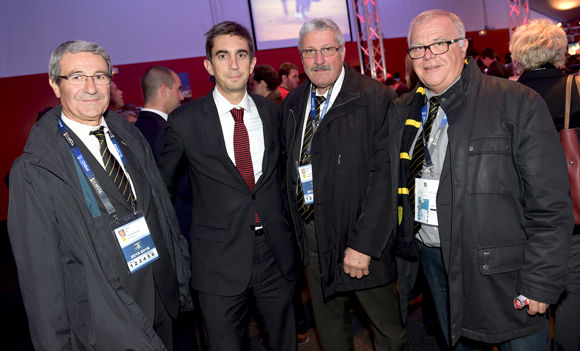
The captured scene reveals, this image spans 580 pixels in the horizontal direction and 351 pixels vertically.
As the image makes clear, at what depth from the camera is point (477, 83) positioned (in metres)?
1.66

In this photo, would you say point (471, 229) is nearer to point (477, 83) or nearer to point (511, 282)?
point (511, 282)

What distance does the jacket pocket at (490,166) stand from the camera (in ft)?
5.06

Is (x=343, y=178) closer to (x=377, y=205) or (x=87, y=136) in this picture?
(x=377, y=205)

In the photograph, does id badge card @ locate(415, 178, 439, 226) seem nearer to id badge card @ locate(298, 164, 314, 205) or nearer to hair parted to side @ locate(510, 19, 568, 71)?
id badge card @ locate(298, 164, 314, 205)

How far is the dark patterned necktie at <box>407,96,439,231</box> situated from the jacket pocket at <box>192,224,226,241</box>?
98 centimetres

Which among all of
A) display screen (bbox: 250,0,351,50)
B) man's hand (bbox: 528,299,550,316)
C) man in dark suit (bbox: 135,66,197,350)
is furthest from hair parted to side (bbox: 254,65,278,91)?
display screen (bbox: 250,0,351,50)

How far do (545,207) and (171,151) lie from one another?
179cm

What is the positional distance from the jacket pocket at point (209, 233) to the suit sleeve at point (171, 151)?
35cm

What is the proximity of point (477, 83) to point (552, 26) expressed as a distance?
1.09 metres

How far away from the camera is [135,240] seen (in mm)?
1725

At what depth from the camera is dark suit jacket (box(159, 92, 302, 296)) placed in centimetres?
199

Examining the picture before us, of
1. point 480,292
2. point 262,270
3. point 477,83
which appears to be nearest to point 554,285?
point 480,292

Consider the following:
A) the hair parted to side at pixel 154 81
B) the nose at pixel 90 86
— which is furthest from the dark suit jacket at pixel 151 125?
the nose at pixel 90 86

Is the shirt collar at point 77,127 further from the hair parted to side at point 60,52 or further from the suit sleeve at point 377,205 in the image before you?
the suit sleeve at point 377,205
